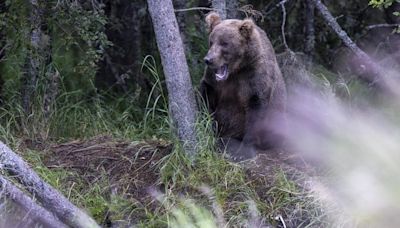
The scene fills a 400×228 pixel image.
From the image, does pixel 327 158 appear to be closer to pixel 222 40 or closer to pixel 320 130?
pixel 320 130

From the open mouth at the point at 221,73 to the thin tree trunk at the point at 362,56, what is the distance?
5.45ft

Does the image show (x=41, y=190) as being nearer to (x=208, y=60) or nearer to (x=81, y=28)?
(x=208, y=60)

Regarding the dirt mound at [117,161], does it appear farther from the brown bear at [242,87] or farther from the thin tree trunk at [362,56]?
the thin tree trunk at [362,56]

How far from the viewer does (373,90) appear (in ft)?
25.3

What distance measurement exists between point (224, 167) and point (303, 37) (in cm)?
360

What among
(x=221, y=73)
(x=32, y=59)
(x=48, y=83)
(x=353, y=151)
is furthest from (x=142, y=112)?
(x=353, y=151)

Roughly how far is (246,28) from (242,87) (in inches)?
18.3

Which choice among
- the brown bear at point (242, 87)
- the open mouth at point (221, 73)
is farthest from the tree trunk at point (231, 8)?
the open mouth at point (221, 73)

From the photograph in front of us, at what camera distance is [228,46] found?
625cm

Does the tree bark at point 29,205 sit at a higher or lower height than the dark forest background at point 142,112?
higher

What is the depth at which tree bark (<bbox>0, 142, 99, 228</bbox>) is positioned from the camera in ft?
15.2

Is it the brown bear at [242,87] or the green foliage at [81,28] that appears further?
the green foliage at [81,28]

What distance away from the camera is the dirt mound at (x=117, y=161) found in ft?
19.5

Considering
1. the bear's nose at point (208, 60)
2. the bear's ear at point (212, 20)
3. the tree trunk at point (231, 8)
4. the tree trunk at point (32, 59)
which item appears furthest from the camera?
the tree trunk at point (231, 8)
